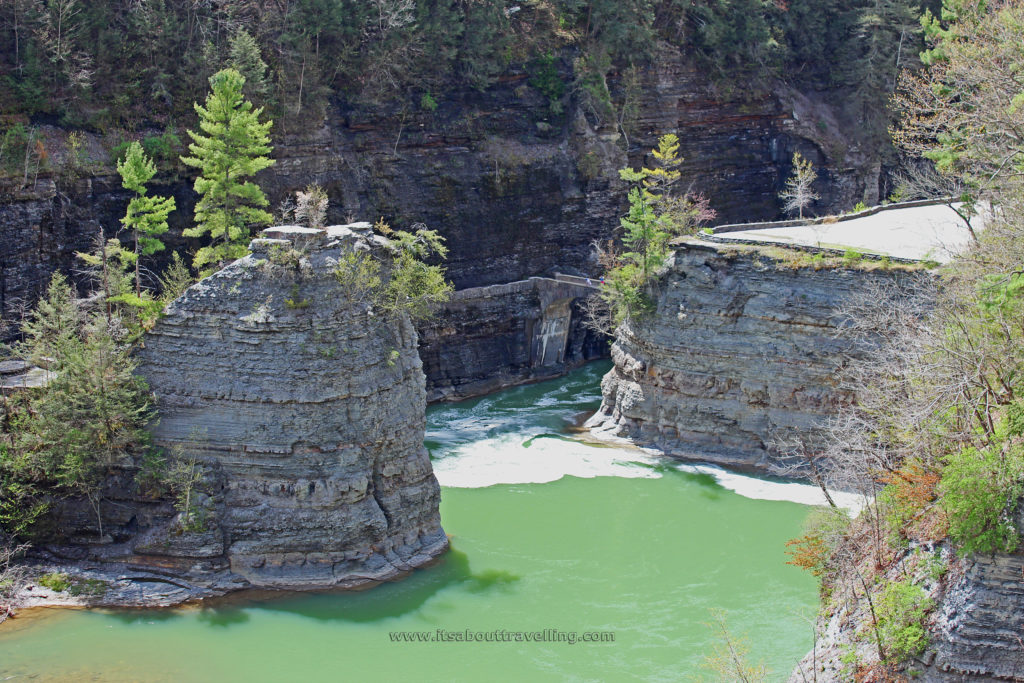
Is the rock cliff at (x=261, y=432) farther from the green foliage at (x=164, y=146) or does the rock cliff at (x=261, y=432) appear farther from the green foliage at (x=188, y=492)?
the green foliage at (x=164, y=146)

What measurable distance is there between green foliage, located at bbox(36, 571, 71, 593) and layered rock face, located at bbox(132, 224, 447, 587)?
5.30 feet

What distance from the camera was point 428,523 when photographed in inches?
1033

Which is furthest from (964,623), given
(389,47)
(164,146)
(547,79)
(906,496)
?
(547,79)

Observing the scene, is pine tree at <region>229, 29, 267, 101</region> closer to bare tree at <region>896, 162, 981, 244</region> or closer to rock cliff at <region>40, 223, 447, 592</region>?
rock cliff at <region>40, 223, 447, 592</region>

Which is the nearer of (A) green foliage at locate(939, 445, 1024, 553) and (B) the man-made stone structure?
(A) green foliage at locate(939, 445, 1024, 553)

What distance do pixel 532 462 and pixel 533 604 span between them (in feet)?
29.0

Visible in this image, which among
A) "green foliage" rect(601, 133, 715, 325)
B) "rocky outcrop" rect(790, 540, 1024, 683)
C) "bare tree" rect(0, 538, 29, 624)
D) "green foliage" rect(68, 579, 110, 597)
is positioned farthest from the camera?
"green foliage" rect(601, 133, 715, 325)

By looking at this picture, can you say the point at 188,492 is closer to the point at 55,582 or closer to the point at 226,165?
the point at 55,582

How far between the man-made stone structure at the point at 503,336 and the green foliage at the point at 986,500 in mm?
25430

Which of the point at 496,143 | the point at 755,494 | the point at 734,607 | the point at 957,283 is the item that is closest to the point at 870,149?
the point at 496,143

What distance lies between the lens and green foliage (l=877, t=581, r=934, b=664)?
15586 mm

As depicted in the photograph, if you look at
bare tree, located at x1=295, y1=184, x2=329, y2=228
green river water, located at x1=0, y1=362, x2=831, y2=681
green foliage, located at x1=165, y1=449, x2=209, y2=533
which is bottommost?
green river water, located at x1=0, y1=362, x2=831, y2=681

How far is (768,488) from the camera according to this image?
3120 cm

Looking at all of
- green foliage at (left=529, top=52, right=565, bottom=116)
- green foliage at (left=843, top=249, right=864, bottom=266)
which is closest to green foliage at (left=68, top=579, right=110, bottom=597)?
green foliage at (left=843, top=249, right=864, bottom=266)
